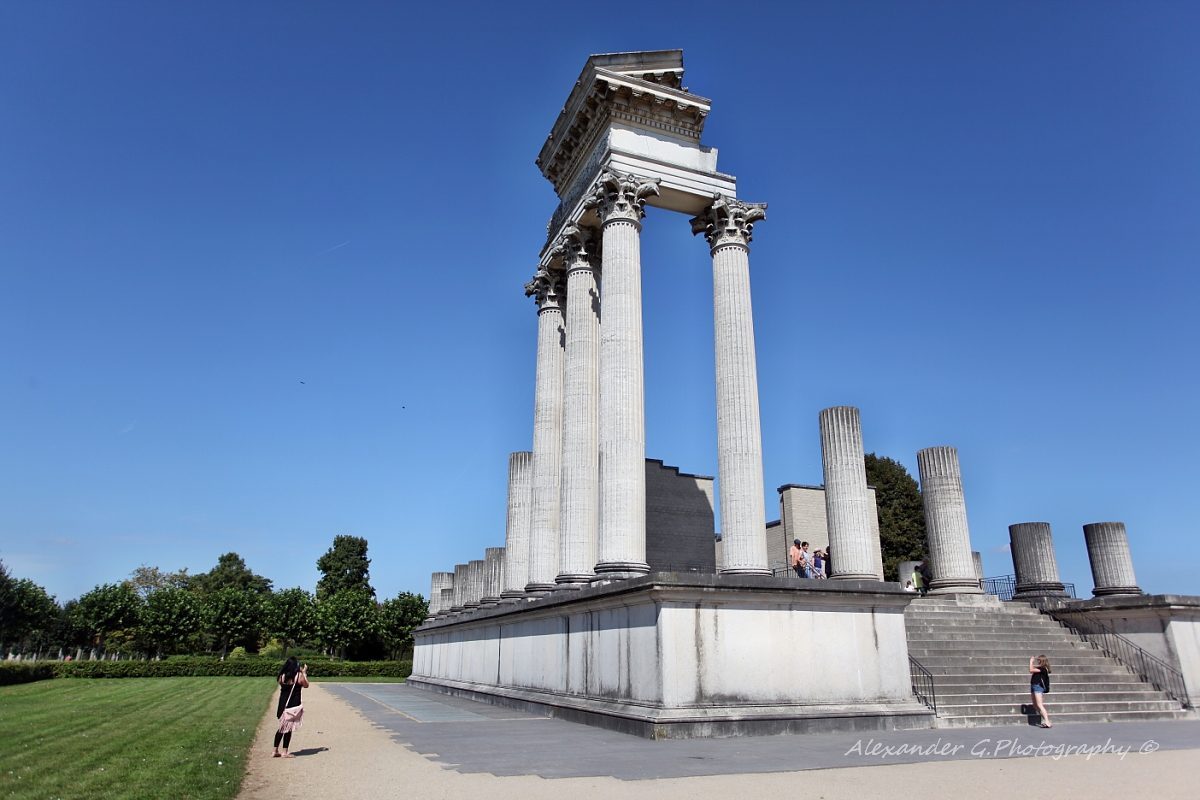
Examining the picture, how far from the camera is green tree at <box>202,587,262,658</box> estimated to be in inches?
2778

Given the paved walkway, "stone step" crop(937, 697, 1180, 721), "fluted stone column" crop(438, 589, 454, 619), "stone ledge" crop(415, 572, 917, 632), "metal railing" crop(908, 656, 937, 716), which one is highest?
"fluted stone column" crop(438, 589, 454, 619)

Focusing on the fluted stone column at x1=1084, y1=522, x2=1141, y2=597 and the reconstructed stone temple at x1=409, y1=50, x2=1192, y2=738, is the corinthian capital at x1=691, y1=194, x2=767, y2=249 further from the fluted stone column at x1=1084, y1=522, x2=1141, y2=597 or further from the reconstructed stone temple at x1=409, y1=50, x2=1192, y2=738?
the fluted stone column at x1=1084, y1=522, x2=1141, y2=597

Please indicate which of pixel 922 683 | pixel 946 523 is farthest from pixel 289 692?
pixel 946 523

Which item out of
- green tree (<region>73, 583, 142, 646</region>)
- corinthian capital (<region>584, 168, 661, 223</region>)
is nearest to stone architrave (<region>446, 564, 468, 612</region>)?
corinthian capital (<region>584, 168, 661, 223</region>)

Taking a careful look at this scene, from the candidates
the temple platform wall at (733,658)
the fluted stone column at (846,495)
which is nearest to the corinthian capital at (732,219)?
the fluted stone column at (846,495)

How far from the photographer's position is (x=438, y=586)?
169ft

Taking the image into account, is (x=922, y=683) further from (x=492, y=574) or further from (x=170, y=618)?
(x=170, y=618)

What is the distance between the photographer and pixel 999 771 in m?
11.2

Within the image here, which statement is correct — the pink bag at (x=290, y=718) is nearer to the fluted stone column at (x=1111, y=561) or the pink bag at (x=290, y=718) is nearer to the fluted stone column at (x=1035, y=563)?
the fluted stone column at (x=1035, y=563)

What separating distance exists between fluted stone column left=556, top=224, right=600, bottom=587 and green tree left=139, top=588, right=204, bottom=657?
2330 inches

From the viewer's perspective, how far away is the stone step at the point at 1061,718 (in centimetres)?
1767

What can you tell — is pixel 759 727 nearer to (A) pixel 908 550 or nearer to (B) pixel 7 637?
(A) pixel 908 550

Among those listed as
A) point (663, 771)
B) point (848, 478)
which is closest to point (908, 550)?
point (848, 478)

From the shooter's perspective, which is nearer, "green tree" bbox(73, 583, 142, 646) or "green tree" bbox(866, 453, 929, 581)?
"green tree" bbox(866, 453, 929, 581)
